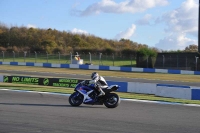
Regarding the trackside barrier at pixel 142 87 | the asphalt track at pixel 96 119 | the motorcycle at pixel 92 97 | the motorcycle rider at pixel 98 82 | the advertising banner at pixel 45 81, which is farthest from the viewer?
the advertising banner at pixel 45 81

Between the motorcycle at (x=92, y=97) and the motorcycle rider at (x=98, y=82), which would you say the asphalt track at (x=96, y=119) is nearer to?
the motorcycle at (x=92, y=97)

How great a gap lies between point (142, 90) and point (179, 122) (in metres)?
10.4

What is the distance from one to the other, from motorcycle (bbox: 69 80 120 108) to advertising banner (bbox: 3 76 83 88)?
894 centimetres

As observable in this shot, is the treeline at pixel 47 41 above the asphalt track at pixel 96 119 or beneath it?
above

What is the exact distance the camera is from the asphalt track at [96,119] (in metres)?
8.09

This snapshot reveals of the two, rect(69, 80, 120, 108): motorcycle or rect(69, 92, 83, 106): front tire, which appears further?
rect(69, 92, 83, 106): front tire

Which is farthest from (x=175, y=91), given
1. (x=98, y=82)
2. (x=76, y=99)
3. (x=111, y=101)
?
(x=76, y=99)

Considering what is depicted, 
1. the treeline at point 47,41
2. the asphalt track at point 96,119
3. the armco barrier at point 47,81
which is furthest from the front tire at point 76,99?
the treeline at point 47,41

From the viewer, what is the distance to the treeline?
84.2 metres

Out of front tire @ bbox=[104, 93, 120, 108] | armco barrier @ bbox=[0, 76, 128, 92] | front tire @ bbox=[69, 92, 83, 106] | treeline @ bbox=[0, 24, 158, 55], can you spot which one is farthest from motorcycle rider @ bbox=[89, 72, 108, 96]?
treeline @ bbox=[0, 24, 158, 55]

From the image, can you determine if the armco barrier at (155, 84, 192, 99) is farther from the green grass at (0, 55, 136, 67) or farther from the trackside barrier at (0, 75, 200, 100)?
the green grass at (0, 55, 136, 67)

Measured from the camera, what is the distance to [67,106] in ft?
40.7

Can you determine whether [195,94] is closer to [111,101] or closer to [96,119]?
[111,101]

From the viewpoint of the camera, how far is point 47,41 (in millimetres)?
84938
